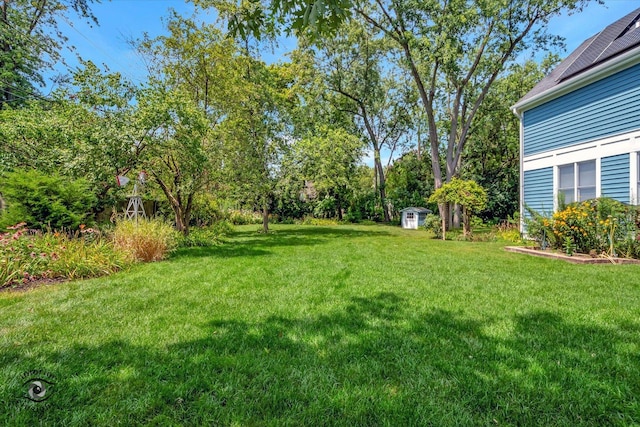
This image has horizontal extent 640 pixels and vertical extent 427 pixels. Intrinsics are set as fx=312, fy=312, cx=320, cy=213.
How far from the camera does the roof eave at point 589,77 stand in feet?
24.1

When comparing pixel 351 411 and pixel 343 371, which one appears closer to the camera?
pixel 351 411

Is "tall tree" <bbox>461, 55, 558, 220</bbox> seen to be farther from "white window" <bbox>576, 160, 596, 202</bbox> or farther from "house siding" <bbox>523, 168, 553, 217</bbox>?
"white window" <bbox>576, 160, 596, 202</bbox>

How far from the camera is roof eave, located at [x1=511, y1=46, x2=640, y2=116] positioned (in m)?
7.34

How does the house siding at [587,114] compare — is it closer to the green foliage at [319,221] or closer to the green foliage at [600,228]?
the green foliage at [600,228]

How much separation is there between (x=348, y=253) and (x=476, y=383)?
228 inches

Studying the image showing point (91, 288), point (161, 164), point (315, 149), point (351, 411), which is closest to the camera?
point (351, 411)

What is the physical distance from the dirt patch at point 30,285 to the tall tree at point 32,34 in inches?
125

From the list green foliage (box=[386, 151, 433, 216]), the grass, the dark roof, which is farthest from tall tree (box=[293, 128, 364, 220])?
green foliage (box=[386, 151, 433, 216])

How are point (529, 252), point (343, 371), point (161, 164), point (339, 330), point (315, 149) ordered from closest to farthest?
1. point (343, 371)
2. point (339, 330)
3. point (529, 252)
4. point (161, 164)
5. point (315, 149)

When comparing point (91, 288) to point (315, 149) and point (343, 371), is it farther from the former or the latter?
point (315, 149)

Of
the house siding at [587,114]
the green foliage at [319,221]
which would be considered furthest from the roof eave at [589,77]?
the green foliage at [319,221]

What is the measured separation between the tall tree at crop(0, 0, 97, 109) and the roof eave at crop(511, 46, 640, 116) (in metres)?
10.9

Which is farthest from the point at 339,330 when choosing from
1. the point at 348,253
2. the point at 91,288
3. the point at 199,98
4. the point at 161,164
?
the point at 199,98

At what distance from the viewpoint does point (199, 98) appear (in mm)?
12602
